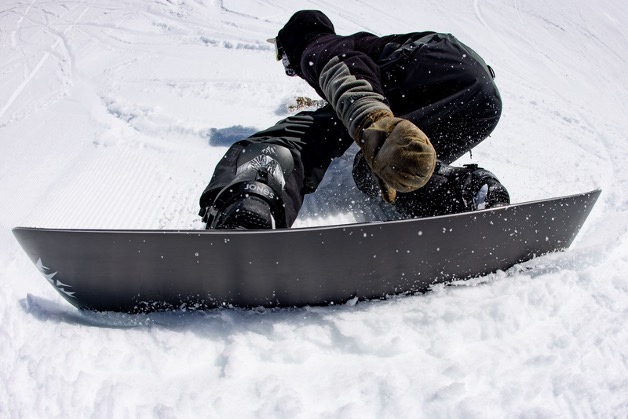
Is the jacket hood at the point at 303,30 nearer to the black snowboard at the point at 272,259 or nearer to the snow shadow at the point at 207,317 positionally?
the black snowboard at the point at 272,259

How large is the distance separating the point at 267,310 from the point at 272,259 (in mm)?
177

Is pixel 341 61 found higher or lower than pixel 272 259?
higher

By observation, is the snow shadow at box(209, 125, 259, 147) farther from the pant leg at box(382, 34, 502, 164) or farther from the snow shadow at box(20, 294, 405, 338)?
the snow shadow at box(20, 294, 405, 338)

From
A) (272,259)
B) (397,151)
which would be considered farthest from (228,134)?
(397,151)

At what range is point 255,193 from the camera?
1.29m

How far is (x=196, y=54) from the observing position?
3.53m

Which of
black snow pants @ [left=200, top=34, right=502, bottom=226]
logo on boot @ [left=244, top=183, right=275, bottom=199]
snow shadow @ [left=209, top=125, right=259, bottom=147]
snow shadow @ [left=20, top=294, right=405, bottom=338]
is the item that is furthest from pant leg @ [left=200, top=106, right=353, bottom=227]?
snow shadow @ [left=209, top=125, right=259, bottom=147]

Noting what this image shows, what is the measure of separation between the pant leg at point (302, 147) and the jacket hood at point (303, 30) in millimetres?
219

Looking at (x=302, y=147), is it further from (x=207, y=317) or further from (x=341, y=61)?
(x=207, y=317)

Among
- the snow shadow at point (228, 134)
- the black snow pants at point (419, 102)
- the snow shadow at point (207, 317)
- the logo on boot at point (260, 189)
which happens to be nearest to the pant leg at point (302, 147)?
the black snow pants at point (419, 102)

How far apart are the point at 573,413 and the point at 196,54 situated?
3.46 m

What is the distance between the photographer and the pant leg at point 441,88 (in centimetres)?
158

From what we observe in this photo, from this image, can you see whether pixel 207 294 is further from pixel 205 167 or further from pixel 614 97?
pixel 614 97

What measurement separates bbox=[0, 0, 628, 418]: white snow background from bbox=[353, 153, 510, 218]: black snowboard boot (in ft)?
0.67
